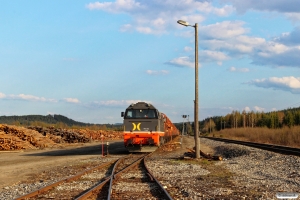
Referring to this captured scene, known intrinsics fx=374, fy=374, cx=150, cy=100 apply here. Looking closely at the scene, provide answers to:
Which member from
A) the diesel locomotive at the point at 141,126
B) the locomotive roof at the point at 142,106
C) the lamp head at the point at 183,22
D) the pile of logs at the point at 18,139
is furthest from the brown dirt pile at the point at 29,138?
the lamp head at the point at 183,22

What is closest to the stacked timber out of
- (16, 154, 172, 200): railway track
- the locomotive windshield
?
the locomotive windshield

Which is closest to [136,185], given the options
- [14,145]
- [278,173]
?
[278,173]

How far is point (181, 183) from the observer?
37.1 feet

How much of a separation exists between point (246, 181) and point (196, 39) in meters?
11.2

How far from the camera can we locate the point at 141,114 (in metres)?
25.3

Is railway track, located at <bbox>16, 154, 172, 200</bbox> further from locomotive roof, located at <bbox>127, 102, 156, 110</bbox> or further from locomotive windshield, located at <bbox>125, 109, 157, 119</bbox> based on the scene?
locomotive roof, located at <bbox>127, 102, 156, 110</bbox>

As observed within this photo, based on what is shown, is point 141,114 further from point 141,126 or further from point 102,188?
point 102,188

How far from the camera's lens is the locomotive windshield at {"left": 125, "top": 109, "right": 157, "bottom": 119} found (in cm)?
2516

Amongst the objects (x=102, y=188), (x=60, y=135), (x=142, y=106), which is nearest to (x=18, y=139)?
(x=60, y=135)

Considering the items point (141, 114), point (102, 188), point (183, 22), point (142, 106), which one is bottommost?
point (102, 188)

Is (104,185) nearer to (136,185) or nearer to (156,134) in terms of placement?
(136,185)

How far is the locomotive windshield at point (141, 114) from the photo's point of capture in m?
25.2

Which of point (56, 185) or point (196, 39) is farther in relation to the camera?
point (196, 39)

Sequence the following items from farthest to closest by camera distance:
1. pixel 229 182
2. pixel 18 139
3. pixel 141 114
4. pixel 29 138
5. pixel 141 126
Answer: pixel 29 138, pixel 18 139, pixel 141 114, pixel 141 126, pixel 229 182
